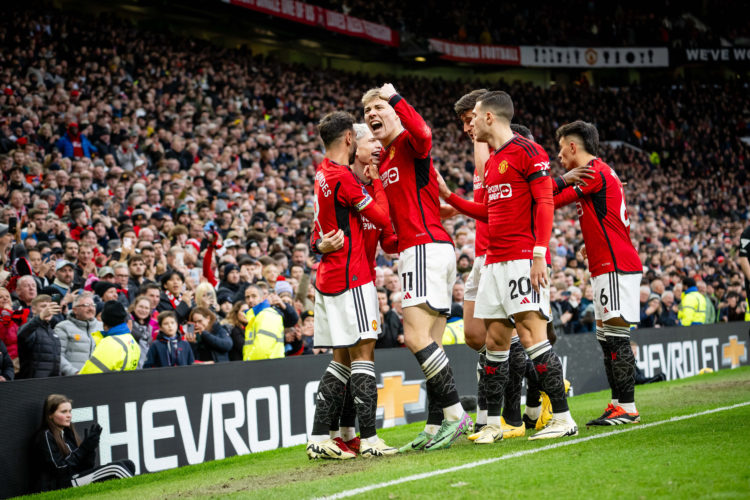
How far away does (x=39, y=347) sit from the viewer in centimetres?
762

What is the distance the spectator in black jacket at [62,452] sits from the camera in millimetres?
6797

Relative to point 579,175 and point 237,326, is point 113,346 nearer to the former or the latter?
point 237,326

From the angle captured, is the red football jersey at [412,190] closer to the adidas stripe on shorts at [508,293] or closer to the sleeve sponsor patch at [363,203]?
the sleeve sponsor patch at [363,203]

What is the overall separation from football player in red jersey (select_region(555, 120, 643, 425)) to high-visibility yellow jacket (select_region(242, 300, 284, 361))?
12.3 ft

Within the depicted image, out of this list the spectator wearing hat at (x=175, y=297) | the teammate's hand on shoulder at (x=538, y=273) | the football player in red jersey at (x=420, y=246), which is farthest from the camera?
the spectator wearing hat at (x=175, y=297)

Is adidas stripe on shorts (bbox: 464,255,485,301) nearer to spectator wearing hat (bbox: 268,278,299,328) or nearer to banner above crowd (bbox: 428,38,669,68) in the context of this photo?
spectator wearing hat (bbox: 268,278,299,328)

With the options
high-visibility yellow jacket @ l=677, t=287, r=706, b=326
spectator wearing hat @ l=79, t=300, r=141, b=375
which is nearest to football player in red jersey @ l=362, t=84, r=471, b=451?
spectator wearing hat @ l=79, t=300, r=141, b=375

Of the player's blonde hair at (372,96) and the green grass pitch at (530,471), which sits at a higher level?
the player's blonde hair at (372,96)

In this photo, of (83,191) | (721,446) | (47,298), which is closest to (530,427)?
(721,446)

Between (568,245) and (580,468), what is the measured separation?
54.8 feet

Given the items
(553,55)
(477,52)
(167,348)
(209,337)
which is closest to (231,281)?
(209,337)

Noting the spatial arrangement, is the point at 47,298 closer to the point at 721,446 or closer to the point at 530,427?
the point at 530,427

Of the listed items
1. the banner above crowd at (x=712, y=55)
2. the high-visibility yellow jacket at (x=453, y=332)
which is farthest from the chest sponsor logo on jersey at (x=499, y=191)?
the banner above crowd at (x=712, y=55)

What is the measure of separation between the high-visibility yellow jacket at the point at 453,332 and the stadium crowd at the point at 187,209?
55 centimetres
